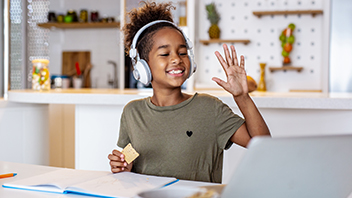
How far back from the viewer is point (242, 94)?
41.6 inches

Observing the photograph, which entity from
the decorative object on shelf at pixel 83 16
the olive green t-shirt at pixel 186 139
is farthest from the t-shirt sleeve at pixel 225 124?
the decorative object on shelf at pixel 83 16

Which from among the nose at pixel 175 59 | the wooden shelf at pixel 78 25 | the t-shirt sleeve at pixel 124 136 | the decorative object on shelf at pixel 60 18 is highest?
the decorative object on shelf at pixel 60 18

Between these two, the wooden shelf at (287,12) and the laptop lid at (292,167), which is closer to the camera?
the laptop lid at (292,167)

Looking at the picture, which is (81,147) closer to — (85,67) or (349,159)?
(349,159)

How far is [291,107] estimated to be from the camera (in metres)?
1.74

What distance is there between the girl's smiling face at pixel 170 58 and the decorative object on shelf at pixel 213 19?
9.91ft

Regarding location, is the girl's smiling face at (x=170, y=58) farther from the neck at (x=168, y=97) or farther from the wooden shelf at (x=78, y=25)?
the wooden shelf at (x=78, y=25)

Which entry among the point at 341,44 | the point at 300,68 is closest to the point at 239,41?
the point at 300,68

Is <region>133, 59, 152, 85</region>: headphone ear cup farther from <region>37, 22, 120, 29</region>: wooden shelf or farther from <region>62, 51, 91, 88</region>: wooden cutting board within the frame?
<region>62, 51, 91, 88</region>: wooden cutting board

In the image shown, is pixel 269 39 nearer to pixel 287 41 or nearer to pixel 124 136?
pixel 287 41

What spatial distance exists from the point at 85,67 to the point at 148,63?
12.5ft

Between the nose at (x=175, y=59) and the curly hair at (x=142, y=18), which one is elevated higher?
the curly hair at (x=142, y=18)

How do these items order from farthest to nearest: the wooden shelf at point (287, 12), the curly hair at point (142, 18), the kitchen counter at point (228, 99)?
the wooden shelf at point (287, 12) < the kitchen counter at point (228, 99) < the curly hair at point (142, 18)

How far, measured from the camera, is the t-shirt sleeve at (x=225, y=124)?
1.10 metres
